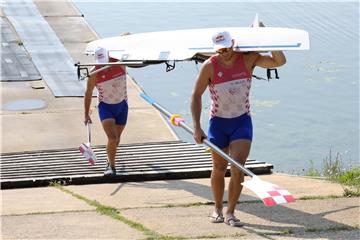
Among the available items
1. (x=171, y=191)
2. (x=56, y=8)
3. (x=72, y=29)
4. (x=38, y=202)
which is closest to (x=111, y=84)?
(x=171, y=191)

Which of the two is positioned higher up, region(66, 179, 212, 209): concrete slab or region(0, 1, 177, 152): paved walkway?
region(66, 179, 212, 209): concrete slab

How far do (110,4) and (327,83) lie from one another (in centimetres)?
1310

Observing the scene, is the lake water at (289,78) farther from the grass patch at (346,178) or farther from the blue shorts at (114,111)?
the grass patch at (346,178)

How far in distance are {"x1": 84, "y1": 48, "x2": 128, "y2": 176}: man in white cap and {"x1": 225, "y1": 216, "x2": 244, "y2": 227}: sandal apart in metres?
3.31

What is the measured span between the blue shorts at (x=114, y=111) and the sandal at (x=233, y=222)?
3.53 m

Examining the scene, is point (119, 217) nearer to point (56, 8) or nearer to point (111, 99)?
point (111, 99)

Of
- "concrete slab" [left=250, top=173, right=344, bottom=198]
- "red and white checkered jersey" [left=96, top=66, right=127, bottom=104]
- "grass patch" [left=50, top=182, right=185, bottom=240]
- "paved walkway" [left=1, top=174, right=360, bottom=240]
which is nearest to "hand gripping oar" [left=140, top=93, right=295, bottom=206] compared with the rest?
"paved walkway" [left=1, top=174, right=360, bottom=240]

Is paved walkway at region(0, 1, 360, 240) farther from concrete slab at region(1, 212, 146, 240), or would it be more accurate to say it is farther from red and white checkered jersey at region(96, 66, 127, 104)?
red and white checkered jersey at region(96, 66, 127, 104)

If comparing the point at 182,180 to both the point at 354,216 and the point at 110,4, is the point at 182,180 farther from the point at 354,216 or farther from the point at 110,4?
the point at 110,4

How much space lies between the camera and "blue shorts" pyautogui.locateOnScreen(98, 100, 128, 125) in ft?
38.3

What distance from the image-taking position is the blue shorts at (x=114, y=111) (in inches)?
459

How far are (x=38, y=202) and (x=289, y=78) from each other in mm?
11900

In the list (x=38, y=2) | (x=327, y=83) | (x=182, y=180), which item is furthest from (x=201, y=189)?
(x=38, y=2)

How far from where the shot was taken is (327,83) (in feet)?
67.0
